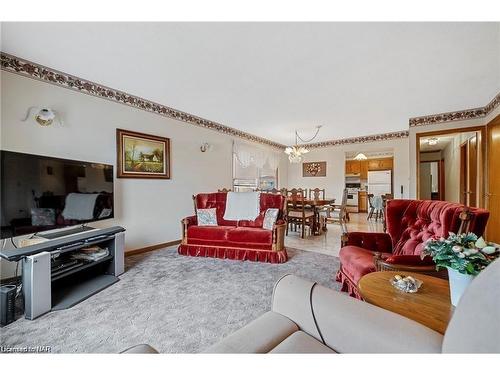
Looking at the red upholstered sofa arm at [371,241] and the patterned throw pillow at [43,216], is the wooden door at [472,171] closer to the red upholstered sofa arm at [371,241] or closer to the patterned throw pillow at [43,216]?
the red upholstered sofa arm at [371,241]

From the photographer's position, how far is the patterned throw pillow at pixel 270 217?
331cm

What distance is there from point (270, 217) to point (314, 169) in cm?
405

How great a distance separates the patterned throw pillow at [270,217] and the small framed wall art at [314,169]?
3.90 metres

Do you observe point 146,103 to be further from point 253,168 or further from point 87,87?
point 253,168

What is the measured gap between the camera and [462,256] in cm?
107

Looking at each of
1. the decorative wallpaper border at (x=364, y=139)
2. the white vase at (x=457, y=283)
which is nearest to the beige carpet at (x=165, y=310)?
the white vase at (x=457, y=283)

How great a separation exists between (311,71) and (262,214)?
2077 mm

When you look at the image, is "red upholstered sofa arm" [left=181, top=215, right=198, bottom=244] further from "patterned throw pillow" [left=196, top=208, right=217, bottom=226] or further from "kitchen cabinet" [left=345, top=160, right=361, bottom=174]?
"kitchen cabinet" [left=345, top=160, right=361, bottom=174]

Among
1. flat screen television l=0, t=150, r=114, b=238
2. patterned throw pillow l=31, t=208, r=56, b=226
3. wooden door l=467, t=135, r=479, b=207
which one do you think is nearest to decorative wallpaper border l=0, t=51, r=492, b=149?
wooden door l=467, t=135, r=479, b=207

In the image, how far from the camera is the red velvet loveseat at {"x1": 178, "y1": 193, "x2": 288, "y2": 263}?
10.2ft

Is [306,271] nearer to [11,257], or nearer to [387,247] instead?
[387,247]

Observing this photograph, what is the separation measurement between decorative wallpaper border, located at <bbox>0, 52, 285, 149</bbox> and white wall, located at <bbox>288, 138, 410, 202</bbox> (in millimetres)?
3545
